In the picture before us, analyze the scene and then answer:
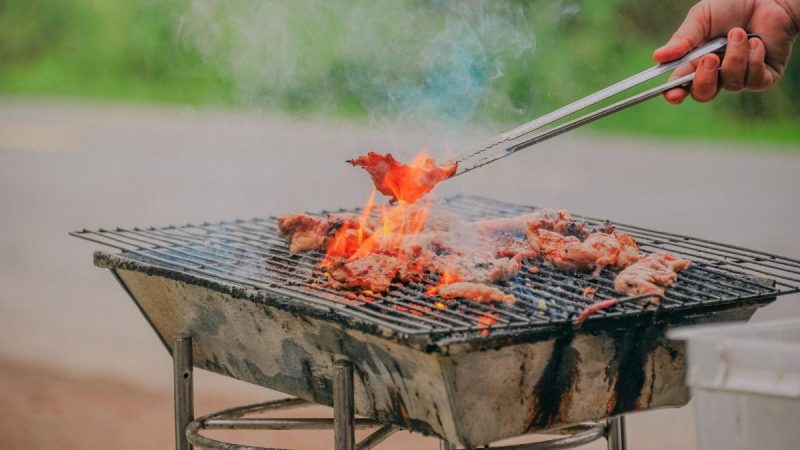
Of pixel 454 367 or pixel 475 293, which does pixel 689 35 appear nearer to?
pixel 475 293

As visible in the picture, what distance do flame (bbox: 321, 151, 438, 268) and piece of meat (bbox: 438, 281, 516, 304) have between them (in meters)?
0.45

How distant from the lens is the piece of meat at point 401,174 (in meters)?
3.90

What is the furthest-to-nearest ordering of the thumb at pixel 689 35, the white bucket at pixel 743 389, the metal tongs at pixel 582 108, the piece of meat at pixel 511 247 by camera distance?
the thumb at pixel 689 35 < the piece of meat at pixel 511 247 < the metal tongs at pixel 582 108 < the white bucket at pixel 743 389

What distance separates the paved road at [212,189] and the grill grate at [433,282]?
5.59ft

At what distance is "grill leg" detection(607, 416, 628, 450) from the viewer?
418 centimetres

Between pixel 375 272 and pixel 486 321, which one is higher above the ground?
pixel 375 272

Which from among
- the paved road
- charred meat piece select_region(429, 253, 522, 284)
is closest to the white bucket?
charred meat piece select_region(429, 253, 522, 284)

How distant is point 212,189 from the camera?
44.1 feet

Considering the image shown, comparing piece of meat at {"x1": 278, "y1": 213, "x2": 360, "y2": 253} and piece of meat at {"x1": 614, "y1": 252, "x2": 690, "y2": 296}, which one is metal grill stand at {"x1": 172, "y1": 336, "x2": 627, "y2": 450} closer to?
piece of meat at {"x1": 278, "y1": 213, "x2": 360, "y2": 253}

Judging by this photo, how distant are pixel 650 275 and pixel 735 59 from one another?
3.30 ft

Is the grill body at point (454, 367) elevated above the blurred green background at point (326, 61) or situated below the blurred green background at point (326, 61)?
below

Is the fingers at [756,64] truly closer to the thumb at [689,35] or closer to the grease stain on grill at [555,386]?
the thumb at [689,35]

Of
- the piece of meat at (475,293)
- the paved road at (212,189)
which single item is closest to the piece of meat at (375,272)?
the piece of meat at (475,293)

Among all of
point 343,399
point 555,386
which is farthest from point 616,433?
point 343,399
